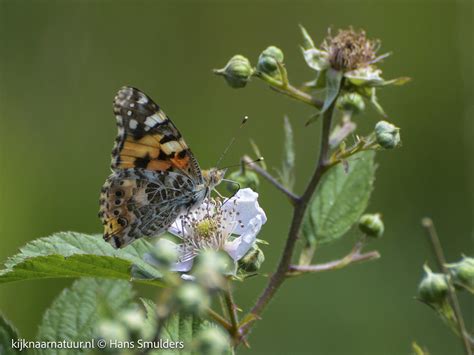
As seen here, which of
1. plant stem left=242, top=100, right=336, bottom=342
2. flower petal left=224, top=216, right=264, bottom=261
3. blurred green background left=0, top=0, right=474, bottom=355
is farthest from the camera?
blurred green background left=0, top=0, right=474, bottom=355

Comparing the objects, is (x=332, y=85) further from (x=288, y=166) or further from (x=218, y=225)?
(x=218, y=225)

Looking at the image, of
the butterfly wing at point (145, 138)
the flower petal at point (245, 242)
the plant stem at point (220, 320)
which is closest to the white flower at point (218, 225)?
the flower petal at point (245, 242)

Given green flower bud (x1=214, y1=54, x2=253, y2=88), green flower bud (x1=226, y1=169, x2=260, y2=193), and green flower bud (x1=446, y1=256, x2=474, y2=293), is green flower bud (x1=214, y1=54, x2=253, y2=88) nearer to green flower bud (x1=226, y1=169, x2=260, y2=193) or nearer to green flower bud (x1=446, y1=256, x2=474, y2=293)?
→ green flower bud (x1=226, y1=169, x2=260, y2=193)

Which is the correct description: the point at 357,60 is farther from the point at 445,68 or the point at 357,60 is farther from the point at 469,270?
the point at 445,68

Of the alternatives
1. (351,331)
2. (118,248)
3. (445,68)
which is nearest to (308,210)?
(118,248)

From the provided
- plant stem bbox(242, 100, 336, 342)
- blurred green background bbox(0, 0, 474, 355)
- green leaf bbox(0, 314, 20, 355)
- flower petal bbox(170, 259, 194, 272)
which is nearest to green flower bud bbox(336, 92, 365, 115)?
plant stem bbox(242, 100, 336, 342)

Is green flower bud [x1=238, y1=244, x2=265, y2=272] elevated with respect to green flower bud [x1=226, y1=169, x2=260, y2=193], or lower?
lower

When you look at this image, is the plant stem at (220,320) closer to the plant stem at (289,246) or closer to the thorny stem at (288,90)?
the plant stem at (289,246)
